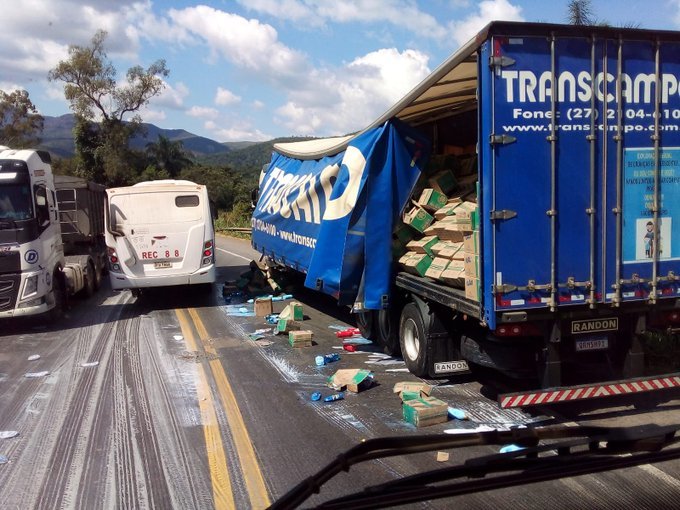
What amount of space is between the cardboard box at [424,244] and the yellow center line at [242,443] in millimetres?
2713

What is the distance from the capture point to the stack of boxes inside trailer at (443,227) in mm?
6706

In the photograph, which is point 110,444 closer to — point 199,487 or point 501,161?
point 199,487

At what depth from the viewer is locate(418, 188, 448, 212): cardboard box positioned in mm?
7695

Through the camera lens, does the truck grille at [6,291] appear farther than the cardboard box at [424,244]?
Yes

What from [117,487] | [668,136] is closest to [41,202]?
[117,487]

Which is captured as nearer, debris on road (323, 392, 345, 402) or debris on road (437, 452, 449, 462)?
debris on road (437, 452, 449, 462)

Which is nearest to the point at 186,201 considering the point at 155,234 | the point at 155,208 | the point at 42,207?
the point at 155,208

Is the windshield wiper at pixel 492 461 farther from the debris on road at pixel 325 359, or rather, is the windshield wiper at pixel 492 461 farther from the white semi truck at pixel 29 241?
the white semi truck at pixel 29 241

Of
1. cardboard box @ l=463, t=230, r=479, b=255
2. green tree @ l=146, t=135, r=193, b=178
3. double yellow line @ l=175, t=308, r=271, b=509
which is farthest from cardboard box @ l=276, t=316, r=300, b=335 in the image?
green tree @ l=146, t=135, r=193, b=178

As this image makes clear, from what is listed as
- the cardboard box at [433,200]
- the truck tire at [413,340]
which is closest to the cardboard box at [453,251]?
the cardboard box at [433,200]

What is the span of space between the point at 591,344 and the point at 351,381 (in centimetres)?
253

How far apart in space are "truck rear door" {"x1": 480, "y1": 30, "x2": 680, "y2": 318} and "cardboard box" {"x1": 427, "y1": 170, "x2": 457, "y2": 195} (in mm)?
2186

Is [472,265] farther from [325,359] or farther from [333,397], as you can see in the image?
[325,359]

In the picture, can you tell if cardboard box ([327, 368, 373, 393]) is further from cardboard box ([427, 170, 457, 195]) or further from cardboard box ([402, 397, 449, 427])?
cardboard box ([427, 170, 457, 195])
